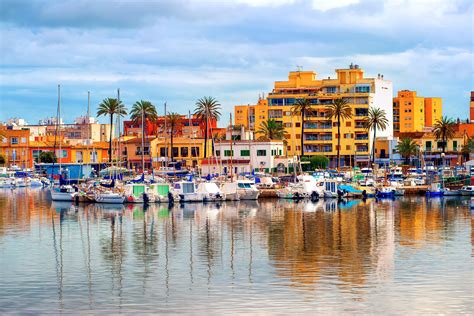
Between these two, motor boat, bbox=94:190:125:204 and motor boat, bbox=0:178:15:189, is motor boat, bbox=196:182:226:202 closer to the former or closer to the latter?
motor boat, bbox=94:190:125:204

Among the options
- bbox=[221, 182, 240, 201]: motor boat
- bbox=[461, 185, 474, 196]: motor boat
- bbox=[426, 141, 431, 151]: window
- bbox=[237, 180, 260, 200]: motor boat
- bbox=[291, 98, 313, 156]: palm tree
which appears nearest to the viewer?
bbox=[221, 182, 240, 201]: motor boat

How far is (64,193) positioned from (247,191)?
19.6 m

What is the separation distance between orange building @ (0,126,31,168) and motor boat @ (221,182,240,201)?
82483mm

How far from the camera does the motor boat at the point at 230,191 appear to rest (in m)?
95.1

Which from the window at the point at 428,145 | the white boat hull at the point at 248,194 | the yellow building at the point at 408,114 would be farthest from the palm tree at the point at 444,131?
the white boat hull at the point at 248,194

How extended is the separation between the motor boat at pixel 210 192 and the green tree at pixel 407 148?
61.7 m

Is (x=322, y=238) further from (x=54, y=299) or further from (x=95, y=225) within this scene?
(x=54, y=299)

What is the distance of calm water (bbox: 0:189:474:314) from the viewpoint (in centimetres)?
3709

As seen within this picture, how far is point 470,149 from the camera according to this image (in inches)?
5733

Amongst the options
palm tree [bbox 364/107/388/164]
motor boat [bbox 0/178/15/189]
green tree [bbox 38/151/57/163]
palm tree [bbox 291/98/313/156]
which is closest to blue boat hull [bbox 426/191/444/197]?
palm tree [bbox 364/107/388/164]

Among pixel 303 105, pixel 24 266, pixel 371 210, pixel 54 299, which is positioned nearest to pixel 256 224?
pixel 371 210

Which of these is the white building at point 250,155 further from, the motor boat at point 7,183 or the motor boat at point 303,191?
the motor boat at point 7,183

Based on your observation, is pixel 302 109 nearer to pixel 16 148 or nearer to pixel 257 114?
pixel 257 114

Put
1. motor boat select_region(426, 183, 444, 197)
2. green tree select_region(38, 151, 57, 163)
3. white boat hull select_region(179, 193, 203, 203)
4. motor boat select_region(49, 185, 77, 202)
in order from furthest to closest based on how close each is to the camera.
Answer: green tree select_region(38, 151, 57, 163), motor boat select_region(426, 183, 444, 197), motor boat select_region(49, 185, 77, 202), white boat hull select_region(179, 193, 203, 203)
